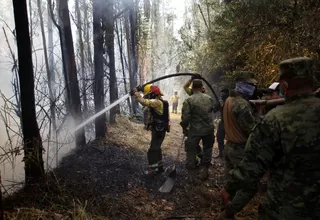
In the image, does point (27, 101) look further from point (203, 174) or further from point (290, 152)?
point (290, 152)

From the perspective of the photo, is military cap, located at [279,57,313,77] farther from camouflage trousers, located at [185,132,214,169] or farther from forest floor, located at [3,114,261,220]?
camouflage trousers, located at [185,132,214,169]

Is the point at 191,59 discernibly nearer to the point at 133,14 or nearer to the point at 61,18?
the point at 133,14

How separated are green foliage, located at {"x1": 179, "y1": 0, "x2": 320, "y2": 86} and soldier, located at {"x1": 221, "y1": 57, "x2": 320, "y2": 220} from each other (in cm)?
438

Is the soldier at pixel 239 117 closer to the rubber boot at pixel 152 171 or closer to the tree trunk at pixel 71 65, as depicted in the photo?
the rubber boot at pixel 152 171

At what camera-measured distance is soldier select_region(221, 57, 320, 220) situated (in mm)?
1912

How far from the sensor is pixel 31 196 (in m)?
4.24

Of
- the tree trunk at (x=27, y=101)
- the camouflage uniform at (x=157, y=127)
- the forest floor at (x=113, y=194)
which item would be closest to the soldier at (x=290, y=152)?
the forest floor at (x=113, y=194)

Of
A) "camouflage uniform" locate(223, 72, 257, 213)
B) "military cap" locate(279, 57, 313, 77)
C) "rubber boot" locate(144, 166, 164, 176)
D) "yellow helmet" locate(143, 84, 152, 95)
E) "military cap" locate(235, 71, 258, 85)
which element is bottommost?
"rubber boot" locate(144, 166, 164, 176)

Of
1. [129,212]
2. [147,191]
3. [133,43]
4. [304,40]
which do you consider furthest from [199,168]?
[133,43]

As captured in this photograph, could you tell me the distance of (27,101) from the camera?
4.51 m

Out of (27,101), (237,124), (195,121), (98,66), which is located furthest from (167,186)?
(98,66)

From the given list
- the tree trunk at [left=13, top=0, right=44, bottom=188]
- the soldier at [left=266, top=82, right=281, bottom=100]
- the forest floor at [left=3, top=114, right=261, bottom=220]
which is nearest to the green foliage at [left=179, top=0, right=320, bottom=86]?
the soldier at [left=266, top=82, right=281, bottom=100]

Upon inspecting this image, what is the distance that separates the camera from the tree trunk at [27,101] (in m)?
4.39

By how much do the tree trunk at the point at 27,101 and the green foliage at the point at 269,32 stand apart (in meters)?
5.45
